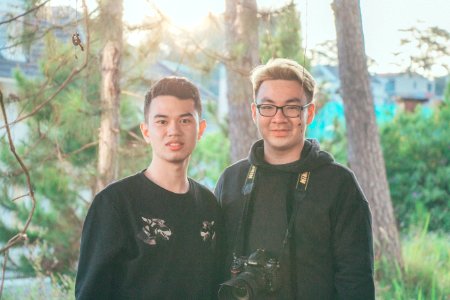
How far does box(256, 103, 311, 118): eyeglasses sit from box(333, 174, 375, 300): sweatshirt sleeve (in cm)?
26

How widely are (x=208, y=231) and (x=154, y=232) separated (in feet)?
0.60

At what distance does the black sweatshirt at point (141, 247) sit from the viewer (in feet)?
6.14

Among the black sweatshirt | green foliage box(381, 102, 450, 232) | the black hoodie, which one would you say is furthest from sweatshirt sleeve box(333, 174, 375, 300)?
green foliage box(381, 102, 450, 232)

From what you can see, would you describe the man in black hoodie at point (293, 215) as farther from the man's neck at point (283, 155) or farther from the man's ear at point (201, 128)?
the man's ear at point (201, 128)

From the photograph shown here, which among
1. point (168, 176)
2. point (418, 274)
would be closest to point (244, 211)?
point (168, 176)

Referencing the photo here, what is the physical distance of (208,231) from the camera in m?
2.04

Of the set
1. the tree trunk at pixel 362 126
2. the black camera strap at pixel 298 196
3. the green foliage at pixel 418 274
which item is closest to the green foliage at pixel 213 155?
the tree trunk at pixel 362 126

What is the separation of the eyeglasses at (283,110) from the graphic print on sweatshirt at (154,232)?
18.2 inches

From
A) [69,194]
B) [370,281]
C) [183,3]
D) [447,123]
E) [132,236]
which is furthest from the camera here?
[447,123]

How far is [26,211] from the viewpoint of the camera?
6.46 meters

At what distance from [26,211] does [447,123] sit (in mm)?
4569

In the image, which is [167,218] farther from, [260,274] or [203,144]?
[203,144]

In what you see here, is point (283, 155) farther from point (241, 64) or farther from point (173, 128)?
point (241, 64)

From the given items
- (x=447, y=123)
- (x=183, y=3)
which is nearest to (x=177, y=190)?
(x=183, y=3)
